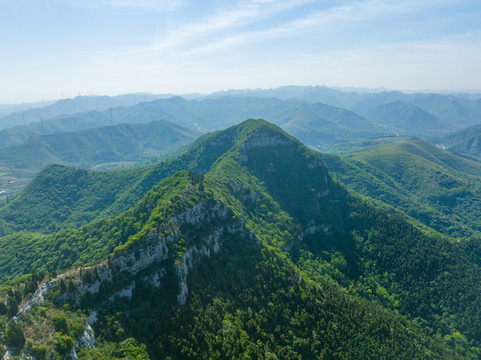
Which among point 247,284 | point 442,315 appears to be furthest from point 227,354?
point 442,315

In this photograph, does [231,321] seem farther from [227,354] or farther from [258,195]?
[258,195]

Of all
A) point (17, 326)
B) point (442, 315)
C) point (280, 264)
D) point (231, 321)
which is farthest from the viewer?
point (442, 315)

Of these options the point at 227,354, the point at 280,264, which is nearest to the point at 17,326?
the point at 227,354

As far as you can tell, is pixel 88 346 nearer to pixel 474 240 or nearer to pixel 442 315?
pixel 442 315

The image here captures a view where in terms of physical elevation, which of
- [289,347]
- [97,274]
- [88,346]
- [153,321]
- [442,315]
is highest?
[97,274]

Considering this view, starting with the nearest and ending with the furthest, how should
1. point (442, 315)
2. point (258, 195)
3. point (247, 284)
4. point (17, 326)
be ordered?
point (17, 326) < point (247, 284) < point (442, 315) < point (258, 195)

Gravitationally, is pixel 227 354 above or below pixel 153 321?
below

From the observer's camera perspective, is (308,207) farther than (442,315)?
Yes
